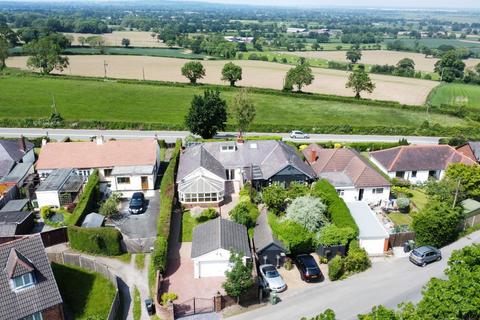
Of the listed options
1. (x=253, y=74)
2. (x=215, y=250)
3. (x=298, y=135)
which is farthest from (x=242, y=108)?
(x=253, y=74)

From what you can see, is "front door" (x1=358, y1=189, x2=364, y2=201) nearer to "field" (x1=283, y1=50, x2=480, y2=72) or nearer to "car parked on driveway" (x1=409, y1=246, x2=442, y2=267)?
"car parked on driveway" (x1=409, y1=246, x2=442, y2=267)

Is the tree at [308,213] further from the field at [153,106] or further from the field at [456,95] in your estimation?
the field at [456,95]

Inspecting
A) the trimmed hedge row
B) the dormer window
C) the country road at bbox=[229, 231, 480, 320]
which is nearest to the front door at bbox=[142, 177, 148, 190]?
the trimmed hedge row

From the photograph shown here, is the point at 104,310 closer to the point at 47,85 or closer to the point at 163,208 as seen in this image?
the point at 163,208

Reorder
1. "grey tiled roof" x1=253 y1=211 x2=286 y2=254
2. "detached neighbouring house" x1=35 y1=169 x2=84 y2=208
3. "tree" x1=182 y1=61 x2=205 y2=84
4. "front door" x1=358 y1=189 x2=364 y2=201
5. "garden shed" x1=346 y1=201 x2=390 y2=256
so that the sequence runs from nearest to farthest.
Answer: "grey tiled roof" x1=253 y1=211 x2=286 y2=254, "garden shed" x1=346 y1=201 x2=390 y2=256, "detached neighbouring house" x1=35 y1=169 x2=84 y2=208, "front door" x1=358 y1=189 x2=364 y2=201, "tree" x1=182 y1=61 x2=205 y2=84


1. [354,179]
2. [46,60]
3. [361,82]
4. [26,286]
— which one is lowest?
[354,179]

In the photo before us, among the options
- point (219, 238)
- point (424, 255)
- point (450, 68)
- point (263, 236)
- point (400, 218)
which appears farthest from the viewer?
point (450, 68)

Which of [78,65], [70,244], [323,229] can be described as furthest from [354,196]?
[78,65]

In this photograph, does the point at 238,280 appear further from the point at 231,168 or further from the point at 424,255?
the point at 231,168
